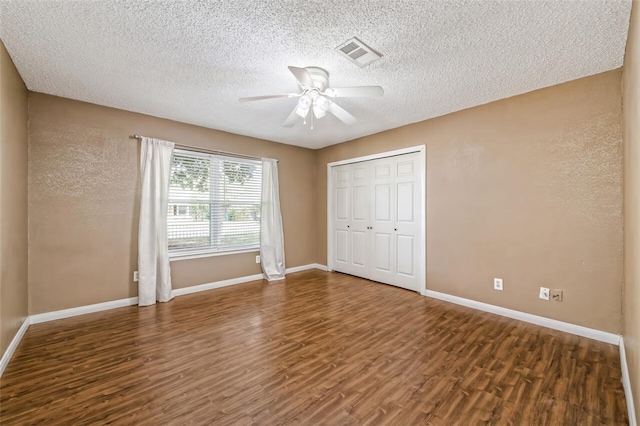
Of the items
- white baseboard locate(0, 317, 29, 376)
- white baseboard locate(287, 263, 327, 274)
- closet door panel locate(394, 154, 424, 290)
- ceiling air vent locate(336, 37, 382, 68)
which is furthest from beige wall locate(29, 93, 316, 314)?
closet door panel locate(394, 154, 424, 290)

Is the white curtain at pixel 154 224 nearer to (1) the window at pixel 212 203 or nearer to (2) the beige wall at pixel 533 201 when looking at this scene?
(1) the window at pixel 212 203

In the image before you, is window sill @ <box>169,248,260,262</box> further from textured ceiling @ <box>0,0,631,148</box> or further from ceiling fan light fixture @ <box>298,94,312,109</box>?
ceiling fan light fixture @ <box>298,94,312,109</box>

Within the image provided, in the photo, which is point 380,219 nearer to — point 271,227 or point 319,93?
point 271,227

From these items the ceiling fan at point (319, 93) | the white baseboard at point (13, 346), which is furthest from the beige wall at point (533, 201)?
the white baseboard at point (13, 346)

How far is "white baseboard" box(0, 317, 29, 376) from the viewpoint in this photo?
6.93 ft

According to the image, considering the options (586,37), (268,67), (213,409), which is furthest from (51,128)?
(586,37)

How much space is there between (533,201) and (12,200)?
196 inches

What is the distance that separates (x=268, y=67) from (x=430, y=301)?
3.37m

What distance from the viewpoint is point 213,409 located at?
171 cm

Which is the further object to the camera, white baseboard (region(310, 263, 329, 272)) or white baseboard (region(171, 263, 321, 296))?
white baseboard (region(310, 263, 329, 272))

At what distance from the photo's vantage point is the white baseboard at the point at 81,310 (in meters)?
3.00

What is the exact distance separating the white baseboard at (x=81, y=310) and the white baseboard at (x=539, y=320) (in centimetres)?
408

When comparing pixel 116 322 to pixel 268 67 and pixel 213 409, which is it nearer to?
pixel 213 409

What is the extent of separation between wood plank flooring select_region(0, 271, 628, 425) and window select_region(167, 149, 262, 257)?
1.18m
